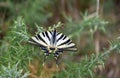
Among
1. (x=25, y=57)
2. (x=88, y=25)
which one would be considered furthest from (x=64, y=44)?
(x=88, y=25)

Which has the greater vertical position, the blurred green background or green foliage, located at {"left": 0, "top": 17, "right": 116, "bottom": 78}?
the blurred green background

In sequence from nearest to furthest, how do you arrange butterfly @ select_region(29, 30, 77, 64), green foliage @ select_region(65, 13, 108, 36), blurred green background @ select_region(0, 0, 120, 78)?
butterfly @ select_region(29, 30, 77, 64) < green foliage @ select_region(65, 13, 108, 36) < blurred green background @ select_region(0, 0, 120, 78)

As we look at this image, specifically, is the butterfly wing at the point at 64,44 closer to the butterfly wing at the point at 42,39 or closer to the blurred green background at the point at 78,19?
the butterfly wing at the point at 42,39

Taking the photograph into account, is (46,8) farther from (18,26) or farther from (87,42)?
(18,26)

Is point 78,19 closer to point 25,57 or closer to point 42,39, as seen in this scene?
point 25,57

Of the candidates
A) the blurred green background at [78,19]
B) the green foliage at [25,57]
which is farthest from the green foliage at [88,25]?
the green foliage at [25,57]

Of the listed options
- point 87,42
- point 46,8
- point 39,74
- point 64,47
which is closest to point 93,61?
point 64,47

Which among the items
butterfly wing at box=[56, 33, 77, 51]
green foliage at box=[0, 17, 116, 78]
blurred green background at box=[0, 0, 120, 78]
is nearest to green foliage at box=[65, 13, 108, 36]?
blurred green background at box=[0, 0, 120, 78]

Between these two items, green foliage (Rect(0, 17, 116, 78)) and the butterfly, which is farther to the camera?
green foliage (Rect(0, 17, 116, 78))

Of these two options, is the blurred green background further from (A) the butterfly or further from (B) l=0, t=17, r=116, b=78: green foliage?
→ (A) the butterfly
